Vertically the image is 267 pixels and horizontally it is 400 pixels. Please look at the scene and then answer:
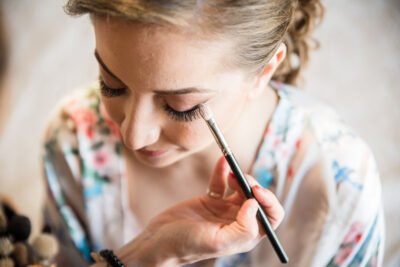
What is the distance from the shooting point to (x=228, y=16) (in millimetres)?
515

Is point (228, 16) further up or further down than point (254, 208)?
further up

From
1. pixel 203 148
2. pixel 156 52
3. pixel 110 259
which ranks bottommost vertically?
pixel 110 259

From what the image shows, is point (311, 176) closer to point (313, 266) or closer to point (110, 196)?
point (313, 266)

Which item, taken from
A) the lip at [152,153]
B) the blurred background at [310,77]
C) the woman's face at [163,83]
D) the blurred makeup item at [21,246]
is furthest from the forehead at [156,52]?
the blurred background at [310,77]

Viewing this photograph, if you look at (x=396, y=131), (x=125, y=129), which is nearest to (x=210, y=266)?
(x=125, y=129)

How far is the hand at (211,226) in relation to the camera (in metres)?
0.58

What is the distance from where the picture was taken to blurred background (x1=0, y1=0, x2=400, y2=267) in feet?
3.42

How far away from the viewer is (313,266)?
722 millimetres

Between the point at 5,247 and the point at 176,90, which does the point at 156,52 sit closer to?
the point at 176,90

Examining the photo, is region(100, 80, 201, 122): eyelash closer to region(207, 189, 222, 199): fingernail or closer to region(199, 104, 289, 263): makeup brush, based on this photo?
region(199, 104, 289, 263): makeup brush

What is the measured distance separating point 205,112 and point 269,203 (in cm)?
12

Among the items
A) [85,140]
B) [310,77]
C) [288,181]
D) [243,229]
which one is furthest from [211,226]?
[310,77]

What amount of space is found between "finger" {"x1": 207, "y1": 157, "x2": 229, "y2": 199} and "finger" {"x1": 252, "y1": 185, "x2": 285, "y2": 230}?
7 cm

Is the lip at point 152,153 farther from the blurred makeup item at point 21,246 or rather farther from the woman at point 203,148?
the blurred makeup item at point 21,246
